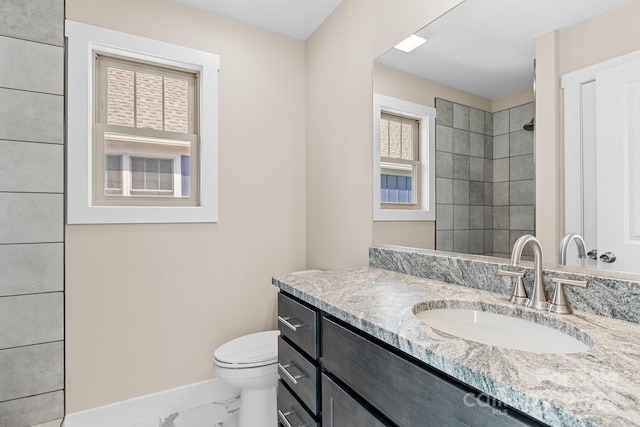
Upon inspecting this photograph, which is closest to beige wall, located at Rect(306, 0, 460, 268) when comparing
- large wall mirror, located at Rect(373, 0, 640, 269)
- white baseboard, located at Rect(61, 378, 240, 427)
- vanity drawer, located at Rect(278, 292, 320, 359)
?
large wall mirror, located at Rect(373, 0, 640, 269)

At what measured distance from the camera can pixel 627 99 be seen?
89cm

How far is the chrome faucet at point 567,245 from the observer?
3.30ft

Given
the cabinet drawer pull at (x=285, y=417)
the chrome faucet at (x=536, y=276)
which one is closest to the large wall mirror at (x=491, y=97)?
the chrome faucet at (x=536, y=276)

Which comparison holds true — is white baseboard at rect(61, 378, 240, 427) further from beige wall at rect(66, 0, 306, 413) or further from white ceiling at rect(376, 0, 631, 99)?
white ceiling at rect(376, 0, 631, 99)

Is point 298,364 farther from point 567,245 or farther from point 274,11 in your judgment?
point 274,11

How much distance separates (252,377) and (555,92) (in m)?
1.75

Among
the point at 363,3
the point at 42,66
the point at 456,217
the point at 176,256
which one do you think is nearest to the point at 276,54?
the point at 363,3

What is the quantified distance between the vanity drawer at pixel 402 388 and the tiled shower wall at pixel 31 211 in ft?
5.31

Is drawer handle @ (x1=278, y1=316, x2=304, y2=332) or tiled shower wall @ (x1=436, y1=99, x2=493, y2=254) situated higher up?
tiled shower wall @ (x1=436, y1=99, x2=493, y2=254)

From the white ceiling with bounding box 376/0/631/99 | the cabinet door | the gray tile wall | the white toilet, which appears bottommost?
the white toilet

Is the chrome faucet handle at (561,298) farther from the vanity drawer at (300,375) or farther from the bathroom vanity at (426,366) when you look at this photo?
the vanity drawer at (300,375)

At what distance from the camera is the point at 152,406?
6.49 ft

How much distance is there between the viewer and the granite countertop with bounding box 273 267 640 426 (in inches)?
19.3


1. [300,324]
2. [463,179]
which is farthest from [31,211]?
[463,179]
